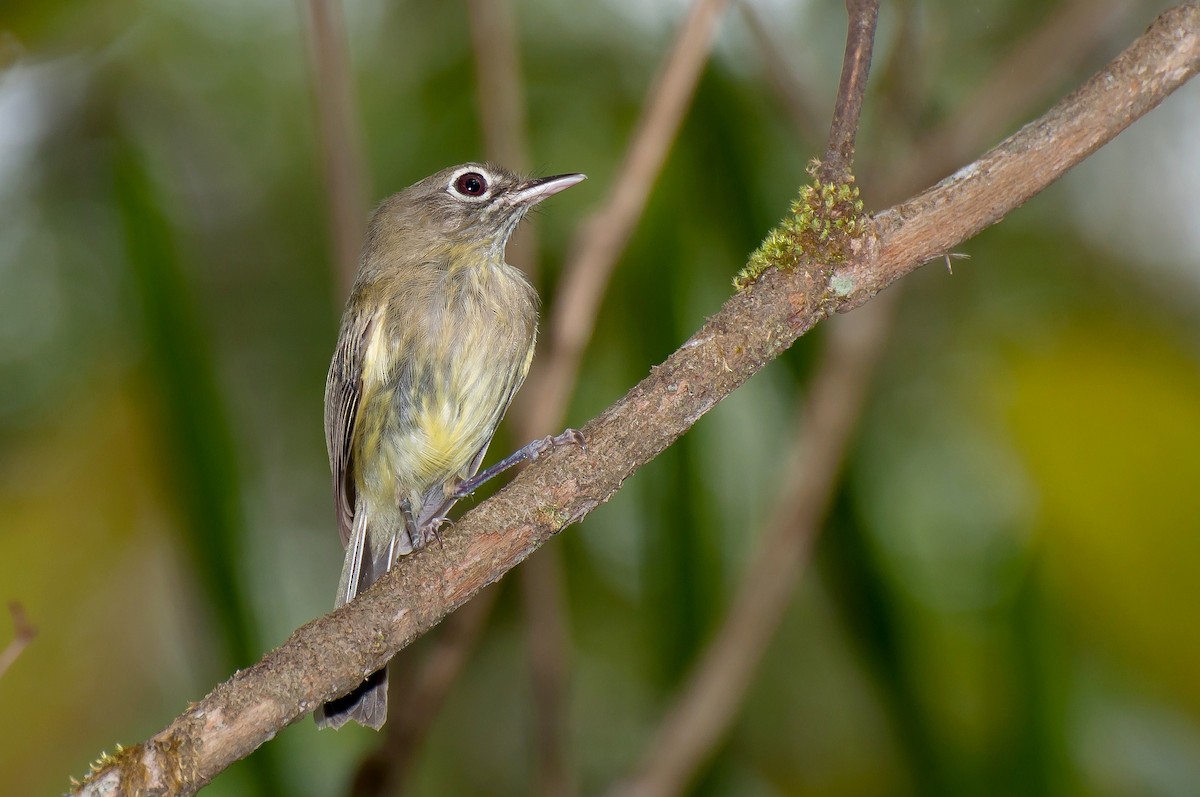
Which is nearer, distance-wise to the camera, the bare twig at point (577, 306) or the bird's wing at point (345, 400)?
the bare twig at point (577, 306)

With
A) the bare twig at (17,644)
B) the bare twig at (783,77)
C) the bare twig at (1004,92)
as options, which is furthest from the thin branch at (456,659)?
the bare twig at (17,644)

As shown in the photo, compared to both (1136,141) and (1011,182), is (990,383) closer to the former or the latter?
(1136,141)

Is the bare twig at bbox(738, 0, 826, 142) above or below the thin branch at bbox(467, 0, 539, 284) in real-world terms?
below

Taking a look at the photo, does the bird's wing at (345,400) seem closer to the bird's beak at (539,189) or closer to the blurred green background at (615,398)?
the blurred green background at (615,398)

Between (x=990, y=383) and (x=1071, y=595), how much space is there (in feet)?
4.33

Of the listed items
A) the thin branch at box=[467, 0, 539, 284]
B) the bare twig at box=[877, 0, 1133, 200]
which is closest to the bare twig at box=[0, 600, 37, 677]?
the thin branch at box=[467, 0, 539, 284]

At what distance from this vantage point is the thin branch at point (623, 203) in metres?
4.23

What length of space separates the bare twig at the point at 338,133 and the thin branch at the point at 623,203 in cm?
111

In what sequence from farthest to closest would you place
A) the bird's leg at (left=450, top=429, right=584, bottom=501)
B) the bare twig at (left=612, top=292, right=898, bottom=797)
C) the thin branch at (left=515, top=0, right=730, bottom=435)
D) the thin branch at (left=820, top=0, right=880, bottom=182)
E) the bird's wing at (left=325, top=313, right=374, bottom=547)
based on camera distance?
the bird's wing at (left=325, top=313, right=374, bottom=547)
the bare twig at (left=612, top=292, right=898, bottom=797)
the thin branch at (left=515, top=0, right=730, bottom=435)
the bird's leg at (left=450, top=429, right=584, bottom=501)
the thin branch at (left=820, top=0, right=880, bottom=182)

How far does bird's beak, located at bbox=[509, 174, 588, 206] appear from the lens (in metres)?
4.66

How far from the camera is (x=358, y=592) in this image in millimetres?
4934

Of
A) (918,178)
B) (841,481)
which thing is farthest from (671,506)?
(918,178)

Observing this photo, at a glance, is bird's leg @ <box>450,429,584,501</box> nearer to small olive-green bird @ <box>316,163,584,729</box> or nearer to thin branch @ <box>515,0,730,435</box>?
small olive-green bird @ <box>316,163,584,729</box>

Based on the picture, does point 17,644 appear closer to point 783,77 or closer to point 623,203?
point 623,203
